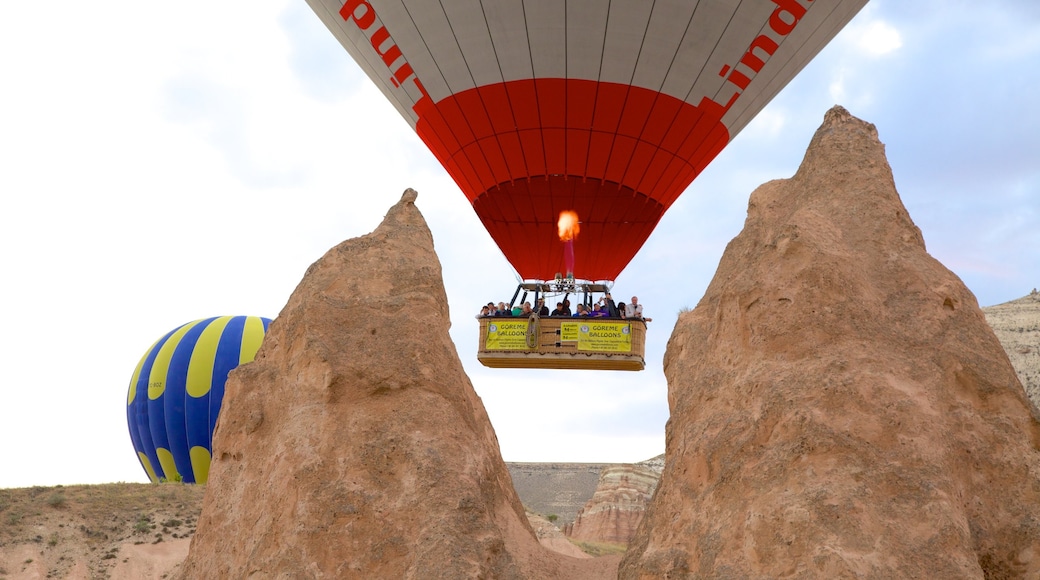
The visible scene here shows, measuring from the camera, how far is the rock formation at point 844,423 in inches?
214

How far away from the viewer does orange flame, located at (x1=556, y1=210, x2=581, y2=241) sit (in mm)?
23047

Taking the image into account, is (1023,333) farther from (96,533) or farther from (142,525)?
(96,533)

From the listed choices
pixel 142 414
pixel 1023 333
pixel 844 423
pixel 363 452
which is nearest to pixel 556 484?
pixel 142 414

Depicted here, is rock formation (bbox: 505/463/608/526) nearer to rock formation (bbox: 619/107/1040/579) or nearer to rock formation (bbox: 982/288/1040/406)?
rock formation (bbox: 982/288/1040/406)

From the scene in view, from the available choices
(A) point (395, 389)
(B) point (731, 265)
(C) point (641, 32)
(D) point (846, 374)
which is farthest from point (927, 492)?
(C) point (641, 32)

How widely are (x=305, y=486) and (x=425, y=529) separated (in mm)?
951

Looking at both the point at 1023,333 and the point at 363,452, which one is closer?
the point at 363,452

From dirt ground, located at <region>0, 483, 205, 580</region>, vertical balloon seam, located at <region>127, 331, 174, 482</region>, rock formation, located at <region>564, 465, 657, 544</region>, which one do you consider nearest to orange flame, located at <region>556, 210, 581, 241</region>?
dirt ground, located at <region>0, 483, 205, 580</region>

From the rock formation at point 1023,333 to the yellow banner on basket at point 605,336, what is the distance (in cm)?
748

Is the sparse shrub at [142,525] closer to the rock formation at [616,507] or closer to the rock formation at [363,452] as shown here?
the rock formation at [363,452]

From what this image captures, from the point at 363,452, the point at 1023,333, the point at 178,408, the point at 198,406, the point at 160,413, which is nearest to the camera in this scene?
the point at 363,452

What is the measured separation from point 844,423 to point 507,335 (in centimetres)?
1355

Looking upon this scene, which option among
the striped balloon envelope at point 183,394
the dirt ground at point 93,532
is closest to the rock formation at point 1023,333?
the dirt ground at point 93,532

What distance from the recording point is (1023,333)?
2214cm
